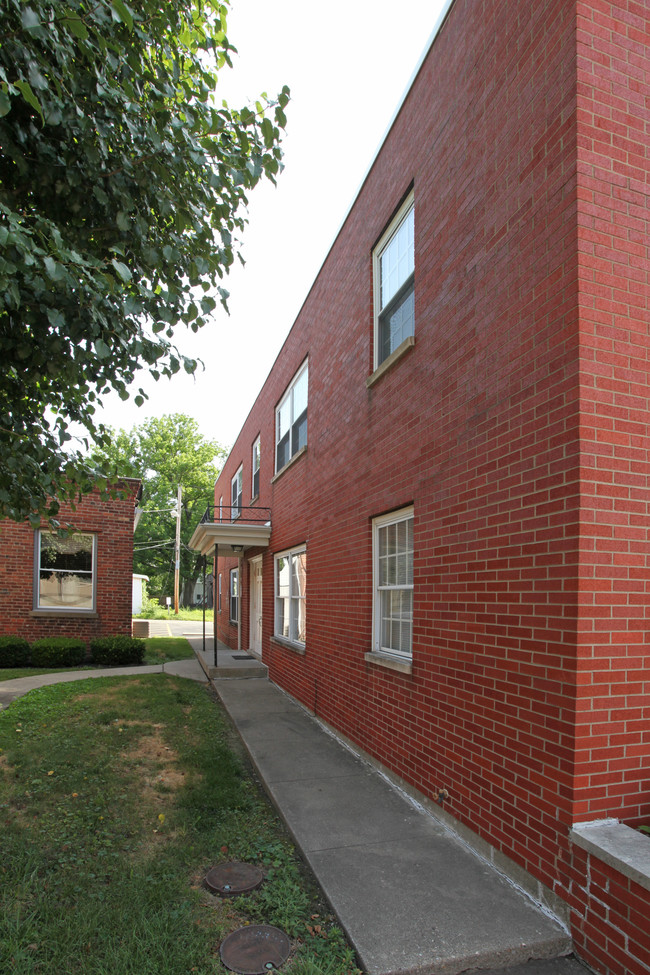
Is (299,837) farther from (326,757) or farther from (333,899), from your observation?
(326,757)

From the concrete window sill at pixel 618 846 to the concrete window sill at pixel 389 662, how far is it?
7.17 feet

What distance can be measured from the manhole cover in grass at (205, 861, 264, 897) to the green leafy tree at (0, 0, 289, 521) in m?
2.73

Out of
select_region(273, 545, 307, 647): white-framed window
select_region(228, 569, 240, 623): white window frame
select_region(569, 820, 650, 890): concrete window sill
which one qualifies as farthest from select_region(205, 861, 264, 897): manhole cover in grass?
select_region(228, 569, 240, 623): white window frame

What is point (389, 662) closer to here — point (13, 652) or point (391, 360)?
point (391, 360)

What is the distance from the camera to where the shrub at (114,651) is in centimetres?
1353

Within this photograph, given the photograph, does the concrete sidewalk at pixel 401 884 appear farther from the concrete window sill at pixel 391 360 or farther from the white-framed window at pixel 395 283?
the white-framed window at pixel 395 283

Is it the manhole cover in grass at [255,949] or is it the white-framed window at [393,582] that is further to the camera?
the white-framed window at [393,582]

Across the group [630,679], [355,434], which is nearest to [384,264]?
[355,434]

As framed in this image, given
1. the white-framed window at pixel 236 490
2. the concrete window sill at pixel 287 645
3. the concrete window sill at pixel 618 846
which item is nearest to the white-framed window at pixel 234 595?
the white-framed window at pixel 236 490

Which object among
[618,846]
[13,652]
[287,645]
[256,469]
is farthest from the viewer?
[256,469]

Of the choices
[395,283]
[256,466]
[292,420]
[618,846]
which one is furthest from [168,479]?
[618,846]

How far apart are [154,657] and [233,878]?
13.0 m

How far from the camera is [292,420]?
11.2 m

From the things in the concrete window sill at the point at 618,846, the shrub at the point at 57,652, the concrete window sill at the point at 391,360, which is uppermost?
the concrete window sill at the point at 391,360
